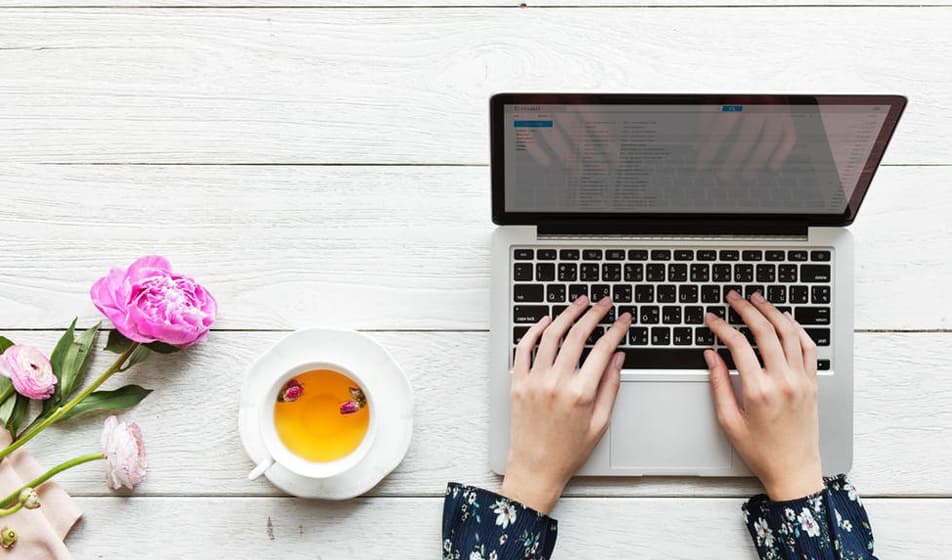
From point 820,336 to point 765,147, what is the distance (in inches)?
8.9

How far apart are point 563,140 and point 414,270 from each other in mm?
234

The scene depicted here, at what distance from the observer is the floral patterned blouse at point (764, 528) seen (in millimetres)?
738

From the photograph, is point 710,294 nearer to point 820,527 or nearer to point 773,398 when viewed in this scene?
point 773,398

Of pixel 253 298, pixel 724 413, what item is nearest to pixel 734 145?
pixel 724 413

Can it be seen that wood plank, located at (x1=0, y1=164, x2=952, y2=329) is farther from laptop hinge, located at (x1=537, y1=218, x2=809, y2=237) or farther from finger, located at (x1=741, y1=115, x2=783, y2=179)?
finger, located at (x1=741, y1=115, x2=783, y2=179)

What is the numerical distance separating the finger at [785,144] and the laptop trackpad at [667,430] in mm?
228

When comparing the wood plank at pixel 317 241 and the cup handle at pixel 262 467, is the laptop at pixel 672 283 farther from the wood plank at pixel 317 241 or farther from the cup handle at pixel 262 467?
the cup handle at pixel 262 467

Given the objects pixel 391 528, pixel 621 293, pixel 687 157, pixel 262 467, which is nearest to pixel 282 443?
pixel 262 467

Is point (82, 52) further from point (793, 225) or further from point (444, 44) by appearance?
point (793, 225)

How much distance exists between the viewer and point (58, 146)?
82 cm

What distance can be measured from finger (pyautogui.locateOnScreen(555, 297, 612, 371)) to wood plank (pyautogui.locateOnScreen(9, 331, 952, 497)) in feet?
0.30

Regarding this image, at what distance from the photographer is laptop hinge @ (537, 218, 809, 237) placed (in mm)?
750

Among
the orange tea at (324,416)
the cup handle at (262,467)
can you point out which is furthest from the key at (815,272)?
the cup handle at (262,467)

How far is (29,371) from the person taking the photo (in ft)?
2.49
